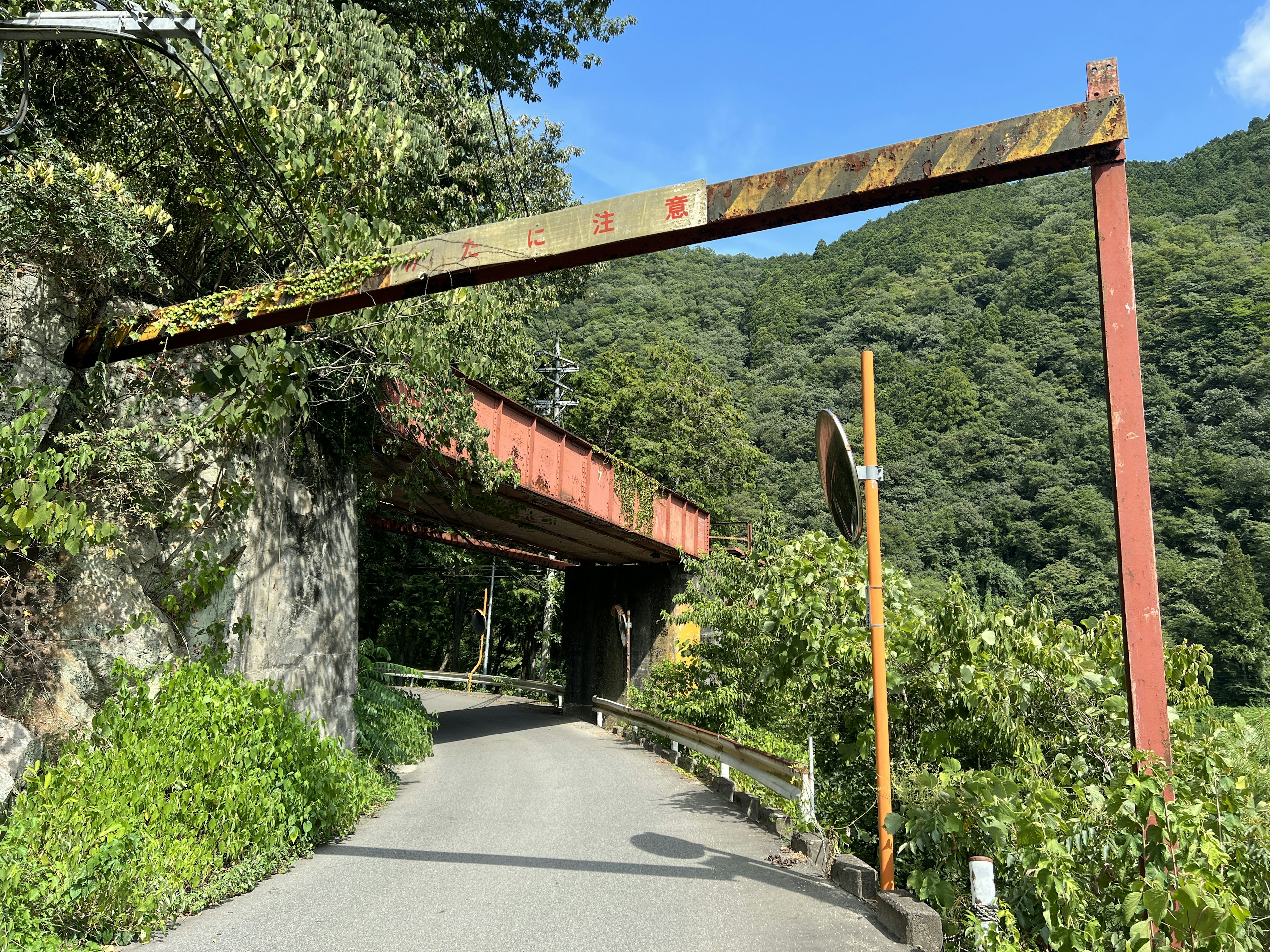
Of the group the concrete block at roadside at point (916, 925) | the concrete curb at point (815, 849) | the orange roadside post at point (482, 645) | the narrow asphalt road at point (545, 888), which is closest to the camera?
the concrete block at roadside at point (916, 925)

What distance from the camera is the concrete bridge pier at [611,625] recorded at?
26.1 m

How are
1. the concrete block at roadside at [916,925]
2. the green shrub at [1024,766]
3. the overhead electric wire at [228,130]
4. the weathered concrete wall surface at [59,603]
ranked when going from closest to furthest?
the green shrub at [1024,766], the overhead electric wire at [228,130], the concrete block at roadside at [916,925], the weathered concrete wall surface at [59,603]

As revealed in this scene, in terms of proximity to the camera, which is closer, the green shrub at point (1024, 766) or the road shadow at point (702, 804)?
the green shrub at point (1024, 766)

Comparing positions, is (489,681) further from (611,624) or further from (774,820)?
(774,820)

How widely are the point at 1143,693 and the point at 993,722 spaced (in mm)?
2580

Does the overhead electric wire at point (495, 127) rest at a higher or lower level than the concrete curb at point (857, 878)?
higher

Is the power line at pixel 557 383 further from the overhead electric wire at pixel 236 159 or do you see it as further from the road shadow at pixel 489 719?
the overhead electric wire at pixel 236 159

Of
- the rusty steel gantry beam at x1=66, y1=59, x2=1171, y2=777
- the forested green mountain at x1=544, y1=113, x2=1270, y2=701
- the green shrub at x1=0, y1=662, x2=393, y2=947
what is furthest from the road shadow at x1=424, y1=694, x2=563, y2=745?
the forested green mountain at x1=544, y1=113, x2=1270, y2=701

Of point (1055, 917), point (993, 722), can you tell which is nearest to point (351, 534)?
point (993, 722)

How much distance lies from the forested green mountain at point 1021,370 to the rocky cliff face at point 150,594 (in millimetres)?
32297

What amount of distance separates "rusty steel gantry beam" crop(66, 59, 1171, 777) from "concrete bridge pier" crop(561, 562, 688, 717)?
19020 mm

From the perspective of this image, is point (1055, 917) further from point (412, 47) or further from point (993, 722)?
point (412, 47)

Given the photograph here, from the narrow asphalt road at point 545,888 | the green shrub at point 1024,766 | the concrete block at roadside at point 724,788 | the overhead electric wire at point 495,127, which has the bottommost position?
the narrow asphalt road at point 545,888

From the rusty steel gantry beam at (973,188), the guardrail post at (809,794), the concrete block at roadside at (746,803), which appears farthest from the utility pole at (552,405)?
the rusty steel gantry beam at (973,188)
